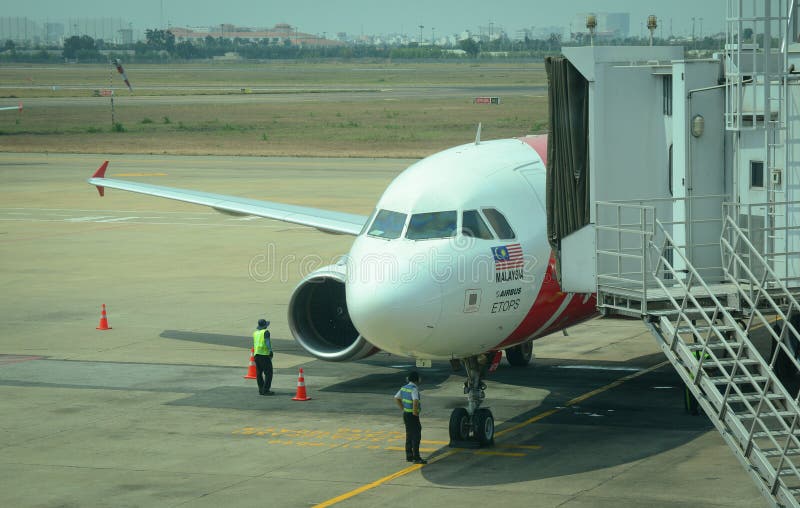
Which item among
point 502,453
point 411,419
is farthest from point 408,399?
point 502,453

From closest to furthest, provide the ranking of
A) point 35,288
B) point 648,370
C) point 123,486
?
point 123,486 < point 648,370 < point 35,288

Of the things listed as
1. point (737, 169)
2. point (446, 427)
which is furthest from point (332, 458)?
point (737, 169)

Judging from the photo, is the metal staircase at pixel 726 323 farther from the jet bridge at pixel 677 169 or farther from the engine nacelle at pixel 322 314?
the engine nacelle at pixel 322 314

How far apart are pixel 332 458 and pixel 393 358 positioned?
27.6 ft

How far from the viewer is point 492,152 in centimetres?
2267

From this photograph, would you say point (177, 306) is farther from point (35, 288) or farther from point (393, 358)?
point (393, 358)

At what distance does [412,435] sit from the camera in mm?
19750

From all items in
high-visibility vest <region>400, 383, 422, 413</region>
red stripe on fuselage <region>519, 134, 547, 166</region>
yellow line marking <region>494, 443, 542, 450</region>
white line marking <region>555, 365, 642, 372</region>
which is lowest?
white line marking <region>555, 365, 642, 372</region>

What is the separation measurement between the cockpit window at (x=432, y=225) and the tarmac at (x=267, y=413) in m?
3.67

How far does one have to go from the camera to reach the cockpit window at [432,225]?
20.0m

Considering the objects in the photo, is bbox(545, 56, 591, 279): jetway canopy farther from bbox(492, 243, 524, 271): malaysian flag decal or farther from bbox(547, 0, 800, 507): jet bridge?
bbox(492, 243, 524, 271): malaysian flag decal

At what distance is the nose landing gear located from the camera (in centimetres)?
2055

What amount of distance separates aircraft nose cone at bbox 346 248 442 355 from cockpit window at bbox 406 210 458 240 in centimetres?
85

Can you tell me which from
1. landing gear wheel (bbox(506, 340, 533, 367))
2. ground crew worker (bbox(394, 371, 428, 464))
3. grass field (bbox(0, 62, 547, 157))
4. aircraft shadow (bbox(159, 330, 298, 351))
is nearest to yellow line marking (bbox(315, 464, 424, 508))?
ground crew worker (bbox(394, 371, 428, 464))
